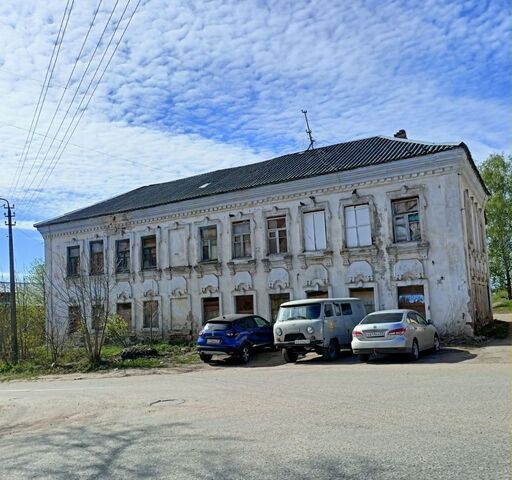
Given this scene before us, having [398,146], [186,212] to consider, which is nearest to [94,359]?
[186,212]

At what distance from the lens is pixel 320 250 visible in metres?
25.1

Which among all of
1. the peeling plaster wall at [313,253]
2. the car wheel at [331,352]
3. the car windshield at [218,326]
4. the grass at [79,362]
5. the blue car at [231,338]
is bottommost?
the grass at [79,362]

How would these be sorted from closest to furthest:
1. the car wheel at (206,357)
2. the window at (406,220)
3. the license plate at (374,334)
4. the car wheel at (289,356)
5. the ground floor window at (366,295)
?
the license plate at (374,334), the car wheel at (289,356), the car wheel at (206,357), the window at (406,220), the ground floor window at (366,295)

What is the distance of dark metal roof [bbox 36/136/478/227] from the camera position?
2411 centimetres

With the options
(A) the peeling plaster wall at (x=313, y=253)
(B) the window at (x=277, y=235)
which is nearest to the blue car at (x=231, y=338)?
(A) the peeling plaster wall at (x=313, y=253)

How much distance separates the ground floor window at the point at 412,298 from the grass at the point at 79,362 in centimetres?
866

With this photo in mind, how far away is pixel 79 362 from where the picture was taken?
2353 centimetres

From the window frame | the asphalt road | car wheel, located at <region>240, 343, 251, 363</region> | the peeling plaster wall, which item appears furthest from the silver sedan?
the window frame

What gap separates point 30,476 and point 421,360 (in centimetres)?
1276

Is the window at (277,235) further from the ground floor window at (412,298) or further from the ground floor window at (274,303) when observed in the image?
the ground floor window at (412,298)

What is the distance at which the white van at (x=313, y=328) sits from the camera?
1792cm

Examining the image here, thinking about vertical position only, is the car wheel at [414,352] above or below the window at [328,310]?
below

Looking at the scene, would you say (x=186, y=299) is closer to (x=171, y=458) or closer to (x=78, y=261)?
(x=78, y=261)

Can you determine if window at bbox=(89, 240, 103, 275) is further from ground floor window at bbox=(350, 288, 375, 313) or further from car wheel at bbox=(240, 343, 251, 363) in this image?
ground floor window at bbox=(350, 288, 375, 313)
